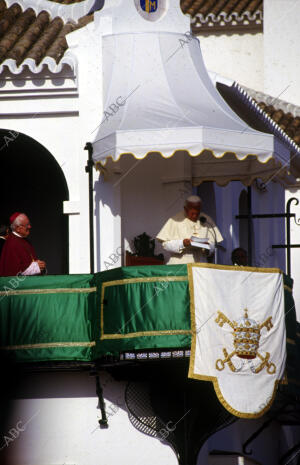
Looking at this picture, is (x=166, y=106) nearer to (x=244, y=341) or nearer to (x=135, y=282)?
(x=135, y=282)

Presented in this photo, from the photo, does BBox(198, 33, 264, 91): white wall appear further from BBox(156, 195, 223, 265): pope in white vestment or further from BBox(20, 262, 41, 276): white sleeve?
BBox(20, 262, 41, 276): white sleeve

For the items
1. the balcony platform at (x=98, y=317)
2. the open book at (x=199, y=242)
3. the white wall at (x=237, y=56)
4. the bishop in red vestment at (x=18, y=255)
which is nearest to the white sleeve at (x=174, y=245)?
the open book at (x=199, y=242)

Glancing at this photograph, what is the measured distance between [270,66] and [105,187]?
15512mm

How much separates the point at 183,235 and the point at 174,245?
0.33 metres

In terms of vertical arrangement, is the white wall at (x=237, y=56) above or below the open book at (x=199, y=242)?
above

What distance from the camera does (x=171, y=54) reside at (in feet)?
68.5

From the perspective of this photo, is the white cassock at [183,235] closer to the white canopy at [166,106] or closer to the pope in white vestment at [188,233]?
the pope in white vestment at [188,233]

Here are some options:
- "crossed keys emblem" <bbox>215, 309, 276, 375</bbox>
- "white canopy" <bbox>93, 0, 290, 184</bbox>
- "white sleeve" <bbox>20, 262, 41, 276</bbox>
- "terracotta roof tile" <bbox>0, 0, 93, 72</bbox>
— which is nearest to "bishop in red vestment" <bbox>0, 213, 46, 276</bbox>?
"white sleeve" <bbox>20, 262, 41, 276</bbox>

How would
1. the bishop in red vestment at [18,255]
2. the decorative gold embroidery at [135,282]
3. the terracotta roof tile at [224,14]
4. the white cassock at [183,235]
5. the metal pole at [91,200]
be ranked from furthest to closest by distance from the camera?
the terracotta roof tile at [224,14], the metal pole at [91,200], the white cassock at [183,235], the bishop in red vestment at [18,255], the decorative gold embroidery at [135,282]

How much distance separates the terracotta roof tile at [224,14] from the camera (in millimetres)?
35281

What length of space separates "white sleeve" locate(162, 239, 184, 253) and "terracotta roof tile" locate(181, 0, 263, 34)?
16.3 m

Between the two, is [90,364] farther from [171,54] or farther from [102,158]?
[171,54]

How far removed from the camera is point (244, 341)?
61.6ft

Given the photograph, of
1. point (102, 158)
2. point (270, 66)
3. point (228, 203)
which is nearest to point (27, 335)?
point (102, 158)
